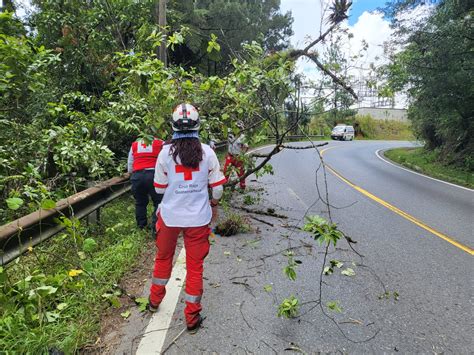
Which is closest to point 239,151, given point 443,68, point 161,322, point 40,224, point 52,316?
point 40,224

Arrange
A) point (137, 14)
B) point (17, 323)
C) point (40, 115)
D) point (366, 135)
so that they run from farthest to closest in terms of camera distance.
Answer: point (366, 135)
point (137, 14)
point (40, 115)
point (17, 323)

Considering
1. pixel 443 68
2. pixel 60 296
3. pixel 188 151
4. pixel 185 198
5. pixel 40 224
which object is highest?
pixel 443 68

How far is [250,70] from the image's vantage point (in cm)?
515

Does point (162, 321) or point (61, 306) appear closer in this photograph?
point (61, 306)

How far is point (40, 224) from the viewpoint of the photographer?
11.8 ft

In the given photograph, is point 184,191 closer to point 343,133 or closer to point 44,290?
point 44,290

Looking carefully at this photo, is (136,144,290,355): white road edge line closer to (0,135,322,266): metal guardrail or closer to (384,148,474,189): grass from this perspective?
(0,135,322,266): metal guardrail

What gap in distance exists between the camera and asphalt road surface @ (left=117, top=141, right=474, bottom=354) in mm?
3137

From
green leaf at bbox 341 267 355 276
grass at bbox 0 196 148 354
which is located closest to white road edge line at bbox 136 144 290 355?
grass at bbox 0 196 148 354

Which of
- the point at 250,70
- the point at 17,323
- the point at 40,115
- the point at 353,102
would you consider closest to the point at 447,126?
the point at 353,102

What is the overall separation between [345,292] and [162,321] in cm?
198

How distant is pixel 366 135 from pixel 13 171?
56.2 m

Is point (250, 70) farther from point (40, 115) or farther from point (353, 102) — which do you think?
point (40, 115)

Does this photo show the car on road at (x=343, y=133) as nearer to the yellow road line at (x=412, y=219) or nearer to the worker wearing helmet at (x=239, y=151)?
the yellow road line at (x=412, y=219)
